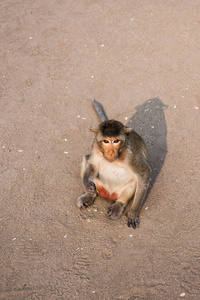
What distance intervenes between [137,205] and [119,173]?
0.50 metres

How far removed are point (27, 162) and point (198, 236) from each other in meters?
3.04

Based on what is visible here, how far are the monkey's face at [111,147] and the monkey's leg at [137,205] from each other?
1.97ft

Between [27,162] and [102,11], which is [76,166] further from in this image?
[102,11]

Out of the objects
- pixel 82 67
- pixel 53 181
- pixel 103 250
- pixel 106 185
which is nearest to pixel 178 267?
pixel 103 250

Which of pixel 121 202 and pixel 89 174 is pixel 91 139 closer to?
pixel 89 174

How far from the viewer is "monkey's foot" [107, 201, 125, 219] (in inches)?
187

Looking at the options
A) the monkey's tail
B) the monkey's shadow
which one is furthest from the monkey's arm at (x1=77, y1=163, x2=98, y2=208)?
the monkey's tail

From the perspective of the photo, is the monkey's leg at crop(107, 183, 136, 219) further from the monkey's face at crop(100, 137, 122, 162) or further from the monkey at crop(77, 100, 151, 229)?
the monkey's face at crop(100, 137, 122, 162)

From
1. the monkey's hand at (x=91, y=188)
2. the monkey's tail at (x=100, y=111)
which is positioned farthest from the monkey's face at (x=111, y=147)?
the monkey's tail at (x=100, y=111)

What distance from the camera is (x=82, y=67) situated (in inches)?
319

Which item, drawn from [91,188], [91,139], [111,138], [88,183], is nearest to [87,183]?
[88,183]

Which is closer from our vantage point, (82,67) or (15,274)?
(15,274)

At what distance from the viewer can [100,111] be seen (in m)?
6.50

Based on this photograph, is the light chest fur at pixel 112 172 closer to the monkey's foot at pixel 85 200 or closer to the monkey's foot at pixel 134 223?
the monkey's foot at pixel 85 200
